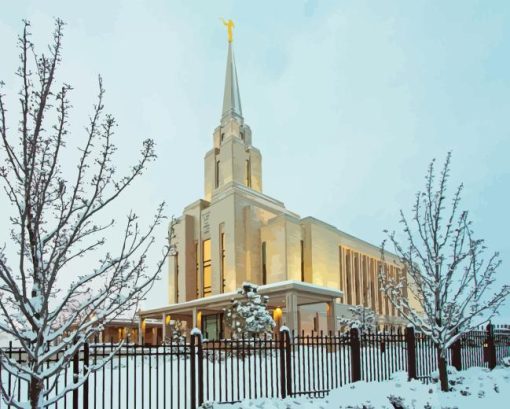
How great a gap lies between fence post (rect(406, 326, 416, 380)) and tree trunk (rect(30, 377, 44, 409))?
9.68m

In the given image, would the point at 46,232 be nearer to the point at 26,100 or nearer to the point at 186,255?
the point at 26,100

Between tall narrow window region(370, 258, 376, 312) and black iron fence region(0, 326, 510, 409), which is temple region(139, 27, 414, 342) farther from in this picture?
black iron fence region(0, 326, 510, 409)

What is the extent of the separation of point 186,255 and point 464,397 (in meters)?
36.3

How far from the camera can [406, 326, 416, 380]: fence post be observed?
39.5ft

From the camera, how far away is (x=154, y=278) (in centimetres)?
546

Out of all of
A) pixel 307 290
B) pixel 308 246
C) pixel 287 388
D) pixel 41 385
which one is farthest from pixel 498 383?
pixel 308 246

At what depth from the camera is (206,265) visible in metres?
44.7

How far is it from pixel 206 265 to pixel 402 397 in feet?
117

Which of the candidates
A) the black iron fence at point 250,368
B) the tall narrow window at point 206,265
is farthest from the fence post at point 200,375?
the tall narrow window at point 206,265

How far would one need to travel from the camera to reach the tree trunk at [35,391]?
194 inches

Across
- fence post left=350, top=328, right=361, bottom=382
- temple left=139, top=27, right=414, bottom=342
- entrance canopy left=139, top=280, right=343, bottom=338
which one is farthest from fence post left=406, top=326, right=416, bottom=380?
temple left=139, top=27, right=414, bottom=342

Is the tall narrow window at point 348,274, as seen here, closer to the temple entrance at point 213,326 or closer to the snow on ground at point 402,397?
the temple entrance at point 213,326

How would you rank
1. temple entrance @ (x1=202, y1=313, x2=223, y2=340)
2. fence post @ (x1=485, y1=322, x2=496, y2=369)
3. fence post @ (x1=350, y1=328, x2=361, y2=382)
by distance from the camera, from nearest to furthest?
fence post @ (x1=350, y1=328, x2=361, y2=382)
fence post @ (x1=485, y1=322, x2=496, y2=369)
temple entrance @ (x1=202, y1=313, x2=223, y2=340)

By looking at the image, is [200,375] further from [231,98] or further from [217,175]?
[231,98]
